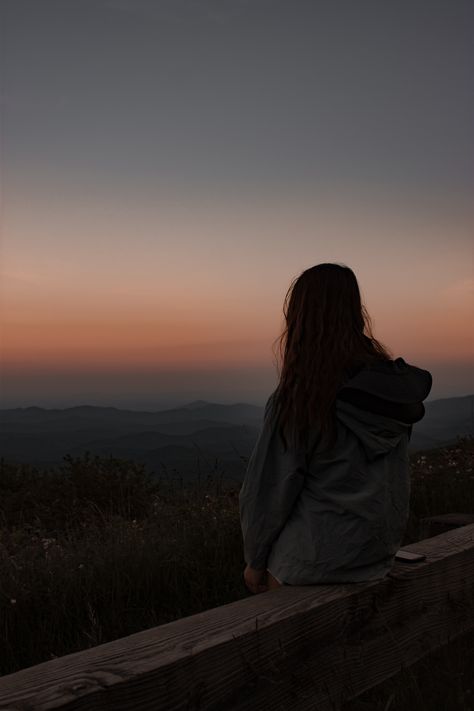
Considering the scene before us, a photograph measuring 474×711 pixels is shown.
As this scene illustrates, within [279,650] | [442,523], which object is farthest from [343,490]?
[442,523]

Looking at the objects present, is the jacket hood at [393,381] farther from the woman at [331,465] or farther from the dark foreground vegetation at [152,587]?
the dark foreground vegetation at [152,587]

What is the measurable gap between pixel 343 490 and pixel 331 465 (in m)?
0.11

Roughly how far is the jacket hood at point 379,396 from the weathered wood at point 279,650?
1.74ft

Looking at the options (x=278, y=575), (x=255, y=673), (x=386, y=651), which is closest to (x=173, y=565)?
(x=278, y=575)

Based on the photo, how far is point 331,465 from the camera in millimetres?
2867

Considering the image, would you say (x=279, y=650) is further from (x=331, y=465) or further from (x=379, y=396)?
(x=379, y=396)

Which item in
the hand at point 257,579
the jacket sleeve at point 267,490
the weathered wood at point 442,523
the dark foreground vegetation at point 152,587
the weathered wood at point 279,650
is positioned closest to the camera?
the weathered wood at point 279,650

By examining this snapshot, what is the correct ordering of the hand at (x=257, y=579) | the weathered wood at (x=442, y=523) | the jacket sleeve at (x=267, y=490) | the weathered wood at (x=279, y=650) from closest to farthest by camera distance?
the weathered wood at (x=279, y=650)
the jacket sleeve at (x=267, y=490)
the hand at (x=257, y=579)
the weathered wood at (x=442, y=523)

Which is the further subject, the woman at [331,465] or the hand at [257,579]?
the hand at [257,579]

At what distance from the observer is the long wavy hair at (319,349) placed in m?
2.84

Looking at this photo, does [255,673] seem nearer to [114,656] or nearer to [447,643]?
[114,656]

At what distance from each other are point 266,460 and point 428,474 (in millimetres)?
5808

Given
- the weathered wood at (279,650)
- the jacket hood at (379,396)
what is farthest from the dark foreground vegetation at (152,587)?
the jacket hood at (379,396)

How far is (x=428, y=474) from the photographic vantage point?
822cm
